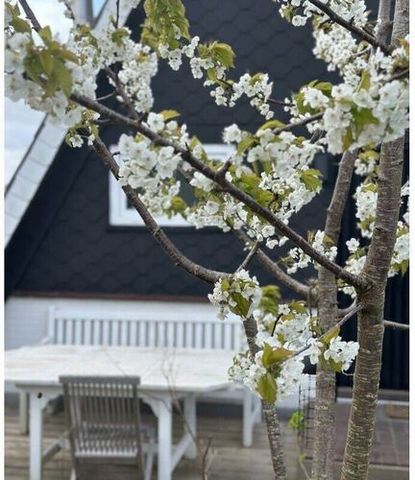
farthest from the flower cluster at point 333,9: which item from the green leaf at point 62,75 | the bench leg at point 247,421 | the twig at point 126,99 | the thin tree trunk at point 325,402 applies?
the bench leg at point 247,421

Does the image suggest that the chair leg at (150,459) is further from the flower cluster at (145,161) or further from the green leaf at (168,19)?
the flower cluster at (145,161)

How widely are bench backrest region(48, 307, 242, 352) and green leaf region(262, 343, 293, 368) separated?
13.1 ft

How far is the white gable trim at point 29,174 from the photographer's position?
4.91 metres

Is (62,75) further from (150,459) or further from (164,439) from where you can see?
(150,459)

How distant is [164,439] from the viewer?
338cm

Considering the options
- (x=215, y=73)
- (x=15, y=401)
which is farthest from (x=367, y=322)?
(x=15, y=401)

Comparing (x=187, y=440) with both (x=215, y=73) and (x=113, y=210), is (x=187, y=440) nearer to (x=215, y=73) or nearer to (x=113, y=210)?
(x=113, y=210)

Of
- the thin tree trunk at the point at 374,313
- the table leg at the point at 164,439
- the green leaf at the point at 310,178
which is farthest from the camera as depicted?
the table leg at the point at 164,439

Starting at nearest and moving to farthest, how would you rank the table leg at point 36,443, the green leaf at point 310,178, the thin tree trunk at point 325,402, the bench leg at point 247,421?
1. the green leaf at point 310,178
2. the thin tree trunk at point 325,402
3. the table leg at point 36,443
4. the bench leg at point 247,421

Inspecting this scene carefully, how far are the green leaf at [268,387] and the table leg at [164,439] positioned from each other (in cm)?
243

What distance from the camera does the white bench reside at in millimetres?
5105

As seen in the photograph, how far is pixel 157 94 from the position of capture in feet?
16.7

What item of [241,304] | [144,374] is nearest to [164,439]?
[144,374]

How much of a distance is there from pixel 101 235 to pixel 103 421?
7.53 feet
